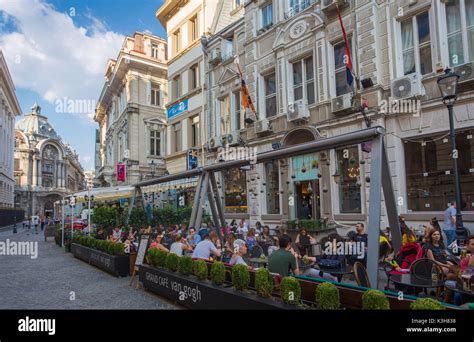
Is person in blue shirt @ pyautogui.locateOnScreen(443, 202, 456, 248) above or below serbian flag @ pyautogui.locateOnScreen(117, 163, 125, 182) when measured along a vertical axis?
below

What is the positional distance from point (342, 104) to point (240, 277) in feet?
35.6

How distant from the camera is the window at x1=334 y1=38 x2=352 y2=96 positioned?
15.7 meters

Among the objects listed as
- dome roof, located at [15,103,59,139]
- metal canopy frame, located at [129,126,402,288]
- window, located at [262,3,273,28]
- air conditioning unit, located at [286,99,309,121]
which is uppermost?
dome roof, located at [15,103,59,139]

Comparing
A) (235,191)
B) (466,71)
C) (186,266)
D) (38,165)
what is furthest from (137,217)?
(38,165)

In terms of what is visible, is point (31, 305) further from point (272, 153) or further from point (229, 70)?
point (229, 70)

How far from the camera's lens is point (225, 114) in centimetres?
2292

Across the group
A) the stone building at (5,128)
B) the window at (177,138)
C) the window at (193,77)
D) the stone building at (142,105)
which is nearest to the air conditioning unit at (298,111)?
the window at (193,77)

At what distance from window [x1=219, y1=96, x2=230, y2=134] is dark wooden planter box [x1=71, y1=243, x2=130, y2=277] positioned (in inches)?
462

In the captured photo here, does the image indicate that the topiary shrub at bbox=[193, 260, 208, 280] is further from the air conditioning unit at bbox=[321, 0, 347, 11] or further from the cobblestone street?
the air conditioning unit at bbox=[321, 0, 347, 11]

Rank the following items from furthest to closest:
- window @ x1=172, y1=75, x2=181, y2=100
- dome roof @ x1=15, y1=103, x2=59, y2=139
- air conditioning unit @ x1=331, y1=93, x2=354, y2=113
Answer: dome roof @ x1=15, y1=103, x2=59, y2=139, window @ x1=172, y1=75, x2=181, y2=100, air conditioning unit @ x1=331, y1=93, x2=354, y2=113

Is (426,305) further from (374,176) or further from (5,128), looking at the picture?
(5,128)

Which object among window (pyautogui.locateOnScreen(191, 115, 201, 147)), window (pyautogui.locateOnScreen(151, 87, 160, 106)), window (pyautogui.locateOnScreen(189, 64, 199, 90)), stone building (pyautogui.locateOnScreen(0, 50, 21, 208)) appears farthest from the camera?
stone building (pyautogui.locateOnScreen(0, 50, 21, 208))

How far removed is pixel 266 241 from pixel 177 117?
59.3 ft

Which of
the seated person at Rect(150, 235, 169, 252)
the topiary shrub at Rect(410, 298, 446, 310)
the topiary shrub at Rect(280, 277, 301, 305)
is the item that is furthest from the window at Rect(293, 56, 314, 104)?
the topiary shrub at Rect(410, 298, 446, 310)
